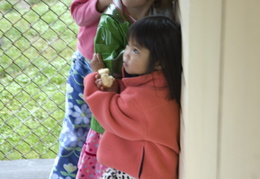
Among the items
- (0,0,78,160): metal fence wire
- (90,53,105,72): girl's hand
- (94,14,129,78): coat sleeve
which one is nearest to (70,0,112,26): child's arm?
(94,14,129,78): coat sleeve

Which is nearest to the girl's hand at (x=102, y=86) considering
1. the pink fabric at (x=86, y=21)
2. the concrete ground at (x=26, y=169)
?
the pink fabric at (x=86, y=21)

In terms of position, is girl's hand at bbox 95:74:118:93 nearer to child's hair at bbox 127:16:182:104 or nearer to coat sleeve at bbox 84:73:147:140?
coat sleeve at bbox 84:73:147:140

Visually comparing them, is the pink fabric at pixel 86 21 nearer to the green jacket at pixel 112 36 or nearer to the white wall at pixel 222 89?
the green jacket at pixel 112 36

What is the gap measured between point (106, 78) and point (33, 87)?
2.75m

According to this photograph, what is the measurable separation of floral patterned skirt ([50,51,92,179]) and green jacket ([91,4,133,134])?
284 millimetres

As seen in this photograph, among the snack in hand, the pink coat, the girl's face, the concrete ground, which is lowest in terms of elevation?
the concrete ground

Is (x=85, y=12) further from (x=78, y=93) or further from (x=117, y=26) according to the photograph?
(x=78, y=93)

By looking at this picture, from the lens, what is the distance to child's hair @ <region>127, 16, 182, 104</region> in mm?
2361

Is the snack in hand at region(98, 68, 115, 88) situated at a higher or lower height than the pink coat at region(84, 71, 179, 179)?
higher

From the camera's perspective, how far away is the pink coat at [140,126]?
2.39m

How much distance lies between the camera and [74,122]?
3045mm

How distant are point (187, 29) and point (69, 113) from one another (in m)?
1.25

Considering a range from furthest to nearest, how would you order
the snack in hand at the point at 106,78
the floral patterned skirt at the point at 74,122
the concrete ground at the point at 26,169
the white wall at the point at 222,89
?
the concrete ground at the point at 26,169 < the floral patterned skirt at the point at 74,122 < the snack in hand at the point at 106,78 < the white wall at the point at 222,89

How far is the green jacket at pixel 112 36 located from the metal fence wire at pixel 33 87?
6.33 ft
